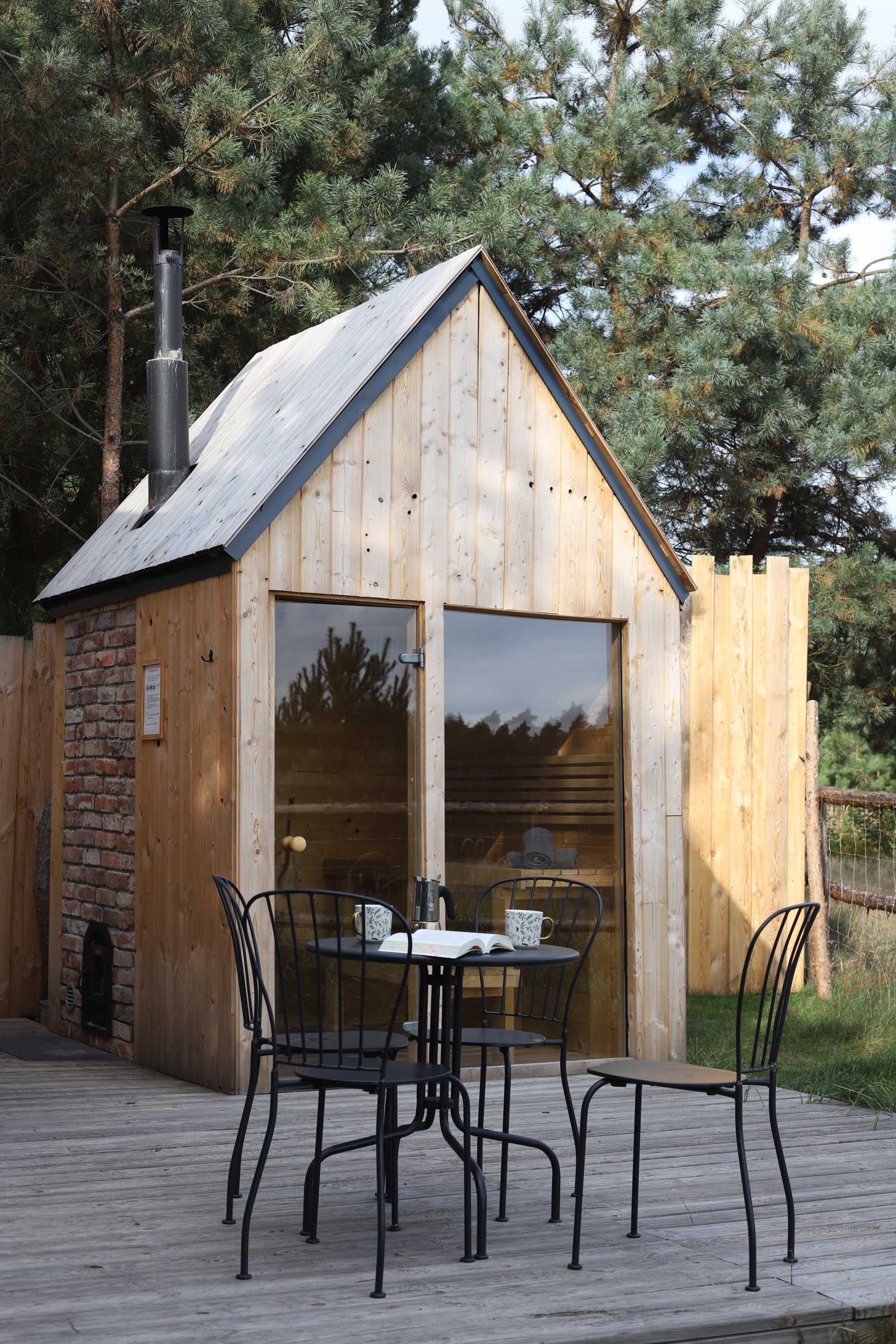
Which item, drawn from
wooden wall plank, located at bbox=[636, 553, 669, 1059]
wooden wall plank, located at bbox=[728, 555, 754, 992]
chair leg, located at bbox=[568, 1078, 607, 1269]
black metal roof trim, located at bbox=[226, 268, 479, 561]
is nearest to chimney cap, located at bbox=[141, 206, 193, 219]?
black metal roof trim, located at bbox=[226, 268, 479, 561]

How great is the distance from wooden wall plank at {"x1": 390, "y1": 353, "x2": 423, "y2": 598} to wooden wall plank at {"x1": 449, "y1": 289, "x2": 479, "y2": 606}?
6.6 inches

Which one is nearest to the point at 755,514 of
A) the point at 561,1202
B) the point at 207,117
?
the point at 207,117

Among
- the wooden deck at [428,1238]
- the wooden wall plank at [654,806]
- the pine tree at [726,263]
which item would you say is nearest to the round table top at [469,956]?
the wooden deck at [428,1238]

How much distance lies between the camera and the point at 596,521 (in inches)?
279

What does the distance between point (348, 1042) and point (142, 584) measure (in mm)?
3356

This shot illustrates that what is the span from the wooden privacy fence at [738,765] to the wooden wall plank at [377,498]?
9.38 feet

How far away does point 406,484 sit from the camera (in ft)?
21.7

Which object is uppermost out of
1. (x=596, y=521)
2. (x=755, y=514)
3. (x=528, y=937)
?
(x=755, y=514)

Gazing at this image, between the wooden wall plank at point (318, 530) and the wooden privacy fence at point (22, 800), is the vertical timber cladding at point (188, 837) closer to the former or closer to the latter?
the wooden wall plank at point (318, 530)

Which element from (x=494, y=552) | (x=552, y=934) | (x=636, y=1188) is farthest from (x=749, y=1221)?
(x=494, y=552)

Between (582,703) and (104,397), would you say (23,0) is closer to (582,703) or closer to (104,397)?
(104,397)

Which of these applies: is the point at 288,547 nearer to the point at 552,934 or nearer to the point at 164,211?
the point at 552,934

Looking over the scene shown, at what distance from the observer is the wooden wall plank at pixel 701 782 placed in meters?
8.84

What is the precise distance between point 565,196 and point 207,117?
142 inches
